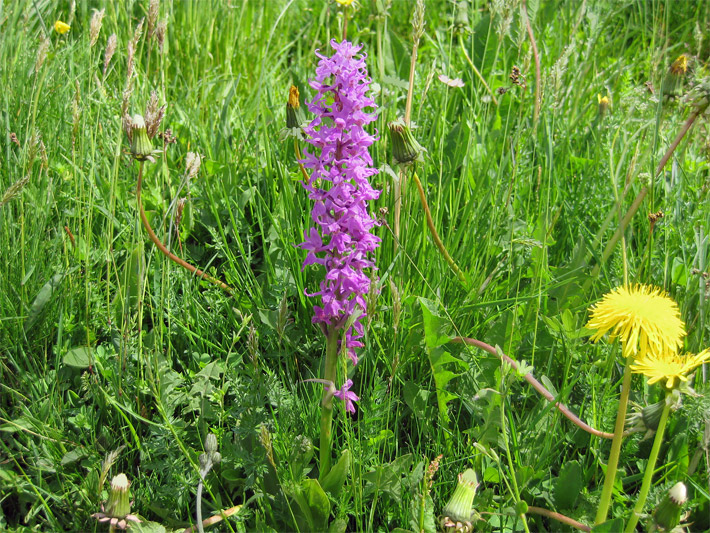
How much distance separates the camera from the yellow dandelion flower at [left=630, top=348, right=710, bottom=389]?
1.19 meters

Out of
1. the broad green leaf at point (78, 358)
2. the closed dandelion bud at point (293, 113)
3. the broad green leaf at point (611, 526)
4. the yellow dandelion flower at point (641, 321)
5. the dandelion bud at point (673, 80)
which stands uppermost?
the dandelion bud at point (673, 80)

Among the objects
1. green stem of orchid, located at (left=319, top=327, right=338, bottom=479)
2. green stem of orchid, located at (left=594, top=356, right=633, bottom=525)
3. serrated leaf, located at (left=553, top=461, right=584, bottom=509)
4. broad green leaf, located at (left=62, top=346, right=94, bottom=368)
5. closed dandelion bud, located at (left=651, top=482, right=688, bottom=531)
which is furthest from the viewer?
broad green leaf, located at (left=62, top=346, right=94, bottom=368)

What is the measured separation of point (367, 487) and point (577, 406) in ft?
1.99

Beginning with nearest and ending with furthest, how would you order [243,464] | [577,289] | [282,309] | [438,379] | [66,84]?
[282,309]
[243,464]
[438,379]
[577,289]
[66,84]

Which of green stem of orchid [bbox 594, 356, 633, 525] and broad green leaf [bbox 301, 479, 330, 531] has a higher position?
green stem of orchid [bbox 594, 356, 633, 525]

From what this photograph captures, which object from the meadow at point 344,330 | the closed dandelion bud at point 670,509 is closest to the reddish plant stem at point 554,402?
the meadow at point 344,330

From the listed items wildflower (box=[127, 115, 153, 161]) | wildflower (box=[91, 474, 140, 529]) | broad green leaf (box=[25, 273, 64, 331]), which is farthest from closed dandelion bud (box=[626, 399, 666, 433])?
broad green leaf (box=[25, 273, 64, 331])

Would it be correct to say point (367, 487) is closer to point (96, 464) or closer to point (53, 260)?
point (96, 464)

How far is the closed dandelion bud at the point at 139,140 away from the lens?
155 cm

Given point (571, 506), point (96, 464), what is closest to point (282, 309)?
point (96, 464)

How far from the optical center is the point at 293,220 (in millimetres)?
1996

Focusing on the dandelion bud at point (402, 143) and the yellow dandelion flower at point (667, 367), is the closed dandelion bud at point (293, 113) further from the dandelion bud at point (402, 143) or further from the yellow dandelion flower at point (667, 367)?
the yellow dandelion flower at point (667, 367)

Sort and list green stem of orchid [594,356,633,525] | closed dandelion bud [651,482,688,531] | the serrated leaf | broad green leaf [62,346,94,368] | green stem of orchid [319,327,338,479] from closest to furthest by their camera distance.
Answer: closed dandelion bud [651,482,688,531], green stem of orchid [594,356,633,525], green stem of orchid [319,327,338,479], the serrated leaf, broad green leaf [62,346,94,368]

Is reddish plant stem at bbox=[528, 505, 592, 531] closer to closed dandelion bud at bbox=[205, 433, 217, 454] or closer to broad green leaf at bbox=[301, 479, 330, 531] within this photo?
broad green leaf at bbox=[301, 479, 330, 531]
